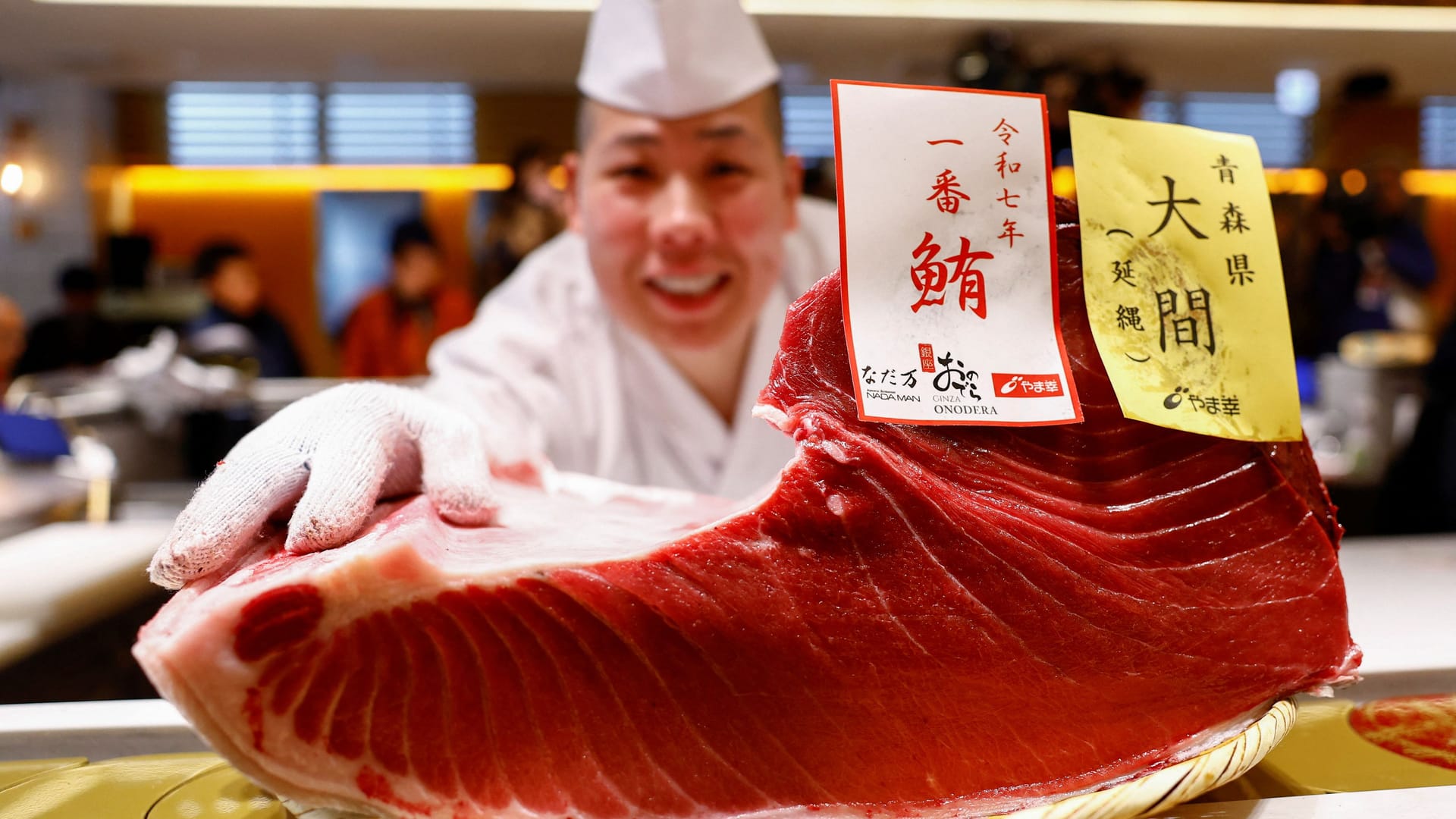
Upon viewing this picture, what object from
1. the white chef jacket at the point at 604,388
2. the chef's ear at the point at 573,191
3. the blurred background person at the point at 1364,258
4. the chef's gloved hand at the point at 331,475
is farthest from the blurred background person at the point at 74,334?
the blurred background person at the point at 1364,258

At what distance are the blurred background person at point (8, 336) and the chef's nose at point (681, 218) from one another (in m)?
3.44

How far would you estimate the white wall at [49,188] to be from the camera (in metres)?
2.21

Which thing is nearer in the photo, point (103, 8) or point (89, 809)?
point (89, 809)

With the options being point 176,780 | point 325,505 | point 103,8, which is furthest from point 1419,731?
point 103,8

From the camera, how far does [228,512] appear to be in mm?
808

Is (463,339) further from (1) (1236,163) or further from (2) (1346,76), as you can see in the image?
(2) (1346,76)

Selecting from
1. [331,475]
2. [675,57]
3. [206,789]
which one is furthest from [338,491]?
[675,57]

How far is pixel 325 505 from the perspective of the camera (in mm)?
819

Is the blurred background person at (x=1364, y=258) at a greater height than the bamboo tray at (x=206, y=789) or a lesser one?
greater

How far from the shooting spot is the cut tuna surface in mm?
766

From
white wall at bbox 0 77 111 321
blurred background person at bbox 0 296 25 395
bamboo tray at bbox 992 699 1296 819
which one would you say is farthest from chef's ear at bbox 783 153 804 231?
blurred background person at bbox 0 296 25 395

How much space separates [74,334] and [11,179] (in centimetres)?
385

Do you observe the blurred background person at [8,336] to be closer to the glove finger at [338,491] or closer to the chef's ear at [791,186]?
the chef's ear at [791,186]

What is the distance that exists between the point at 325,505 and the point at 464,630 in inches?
6.6
